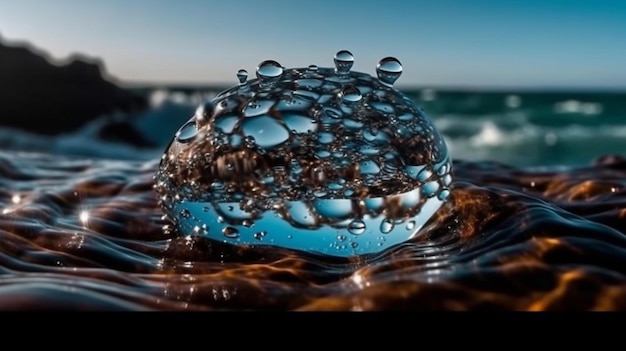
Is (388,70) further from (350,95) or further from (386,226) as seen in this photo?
(386,226)

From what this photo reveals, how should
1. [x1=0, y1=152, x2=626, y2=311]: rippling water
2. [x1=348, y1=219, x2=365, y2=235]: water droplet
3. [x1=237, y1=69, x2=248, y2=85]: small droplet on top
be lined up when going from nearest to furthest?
1. [x1=0, y1=152, x2=626, y2=311]: rippling water
2. [x1=348, y1=219, x2=365, y2=235]: water droplet
3. [x1=237, y1=69, x2=248, y2=85]: small droplet on top

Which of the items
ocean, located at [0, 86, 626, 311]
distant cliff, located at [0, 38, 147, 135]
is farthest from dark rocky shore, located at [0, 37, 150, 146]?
ocean, located at [0, 86, 626, 311]

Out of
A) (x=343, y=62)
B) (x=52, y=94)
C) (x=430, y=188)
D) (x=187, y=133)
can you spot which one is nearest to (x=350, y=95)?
(x=343, y=62)

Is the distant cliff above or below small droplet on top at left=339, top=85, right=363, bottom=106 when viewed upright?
above

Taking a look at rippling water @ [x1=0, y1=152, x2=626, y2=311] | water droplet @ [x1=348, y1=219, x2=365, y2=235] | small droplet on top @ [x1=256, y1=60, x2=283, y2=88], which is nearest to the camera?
rippling water @ [x1=0, y1=152, x2=626, y2=311]

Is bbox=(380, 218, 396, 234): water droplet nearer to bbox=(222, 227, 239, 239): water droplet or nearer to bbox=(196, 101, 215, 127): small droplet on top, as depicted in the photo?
bbox=(222, 227, 239, 239): water droplet

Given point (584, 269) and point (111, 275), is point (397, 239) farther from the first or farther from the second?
point (111, 275)
